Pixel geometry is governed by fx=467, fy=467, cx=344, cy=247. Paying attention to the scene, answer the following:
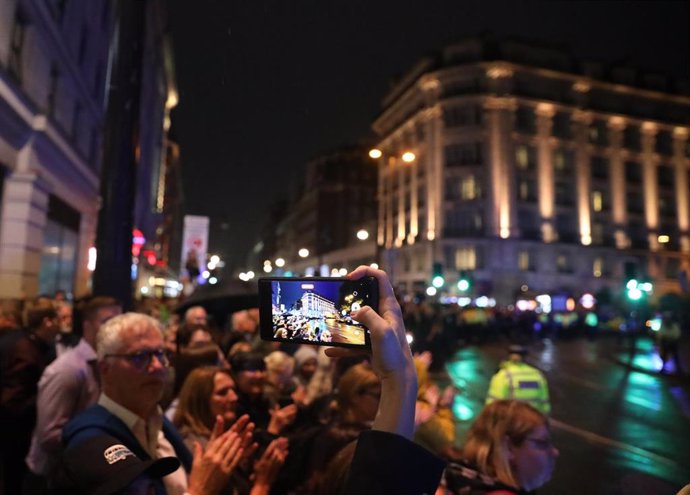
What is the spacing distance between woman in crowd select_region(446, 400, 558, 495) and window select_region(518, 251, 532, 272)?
48718 mm

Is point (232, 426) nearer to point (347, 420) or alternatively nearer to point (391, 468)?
point (347, 420)

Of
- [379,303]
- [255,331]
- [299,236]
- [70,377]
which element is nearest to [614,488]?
[379,303]

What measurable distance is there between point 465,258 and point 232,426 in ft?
158

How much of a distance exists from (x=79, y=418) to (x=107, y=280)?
13.1 feet

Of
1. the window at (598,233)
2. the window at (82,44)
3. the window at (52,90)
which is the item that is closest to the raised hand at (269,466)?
the window at (52,90)

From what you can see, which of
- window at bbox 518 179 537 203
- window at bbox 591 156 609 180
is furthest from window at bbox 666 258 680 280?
window at bbox 518 179 537 203

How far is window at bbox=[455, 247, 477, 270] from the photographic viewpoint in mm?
48188

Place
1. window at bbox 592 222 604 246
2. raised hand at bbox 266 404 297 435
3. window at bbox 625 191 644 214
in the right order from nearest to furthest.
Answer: raised hand at bbox 266 404 297 435 < window at bbox 592 222 604 246 < window at bbox 625 191 644 214

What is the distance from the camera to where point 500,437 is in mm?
2600

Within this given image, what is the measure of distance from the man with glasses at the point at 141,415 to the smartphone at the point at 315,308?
86cm

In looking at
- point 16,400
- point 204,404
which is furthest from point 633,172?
point 16,400

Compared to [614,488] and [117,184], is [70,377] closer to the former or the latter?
[117,184]

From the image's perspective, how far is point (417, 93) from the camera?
55.8 metres

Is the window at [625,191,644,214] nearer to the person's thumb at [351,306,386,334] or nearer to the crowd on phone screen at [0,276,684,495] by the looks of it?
the crowd on phone screen at [0,276,684,495]
